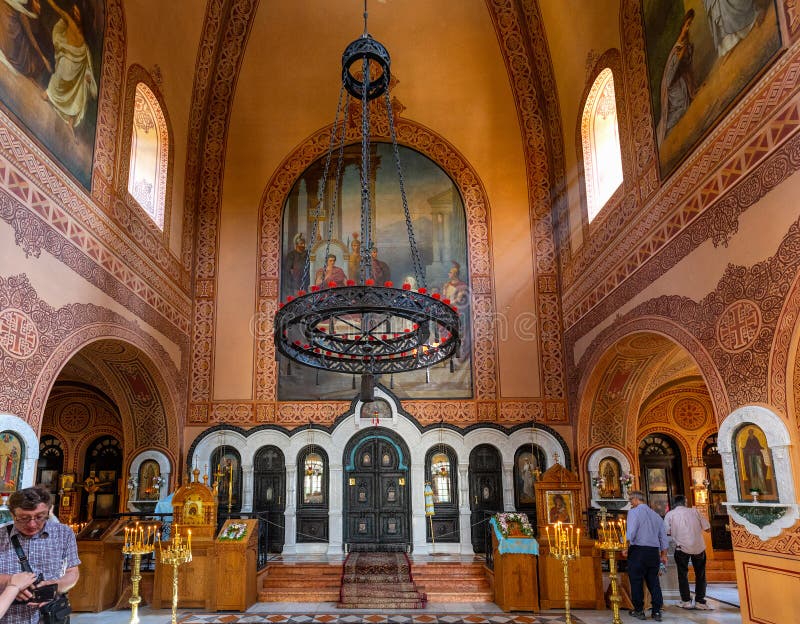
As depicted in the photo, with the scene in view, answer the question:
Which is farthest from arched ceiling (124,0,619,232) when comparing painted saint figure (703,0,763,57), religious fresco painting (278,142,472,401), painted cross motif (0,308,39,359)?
painted cross motif (0,308,39,359)

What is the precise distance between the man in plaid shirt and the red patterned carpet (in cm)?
619

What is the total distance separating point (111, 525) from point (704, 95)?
31.3 feet

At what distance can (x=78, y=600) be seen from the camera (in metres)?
8.98

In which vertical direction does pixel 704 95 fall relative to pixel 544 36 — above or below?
below

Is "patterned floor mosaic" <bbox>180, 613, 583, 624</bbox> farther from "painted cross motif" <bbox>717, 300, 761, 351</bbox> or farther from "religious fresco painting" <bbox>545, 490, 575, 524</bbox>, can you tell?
"painted cross motif" <bbox>717, 300, 761, 351</bbox>

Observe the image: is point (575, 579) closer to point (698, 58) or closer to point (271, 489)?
point (271, 489)

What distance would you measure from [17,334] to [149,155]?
19.3 feet

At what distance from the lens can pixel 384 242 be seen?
14523 millimetres

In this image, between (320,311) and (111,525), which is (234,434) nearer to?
(111,525)

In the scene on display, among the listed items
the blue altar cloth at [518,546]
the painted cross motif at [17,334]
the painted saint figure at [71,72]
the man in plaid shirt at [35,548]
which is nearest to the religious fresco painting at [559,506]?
the blue altar cloth at [518,546]

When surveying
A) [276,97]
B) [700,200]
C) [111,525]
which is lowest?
[111,525]

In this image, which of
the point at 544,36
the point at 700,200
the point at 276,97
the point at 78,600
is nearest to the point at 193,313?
the point at 276,97

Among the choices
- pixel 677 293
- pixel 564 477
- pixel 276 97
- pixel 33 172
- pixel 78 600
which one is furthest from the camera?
pixel 276 97

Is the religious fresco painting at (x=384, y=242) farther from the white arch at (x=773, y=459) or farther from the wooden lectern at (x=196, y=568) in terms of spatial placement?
the white arch at (x=773, y=459)
